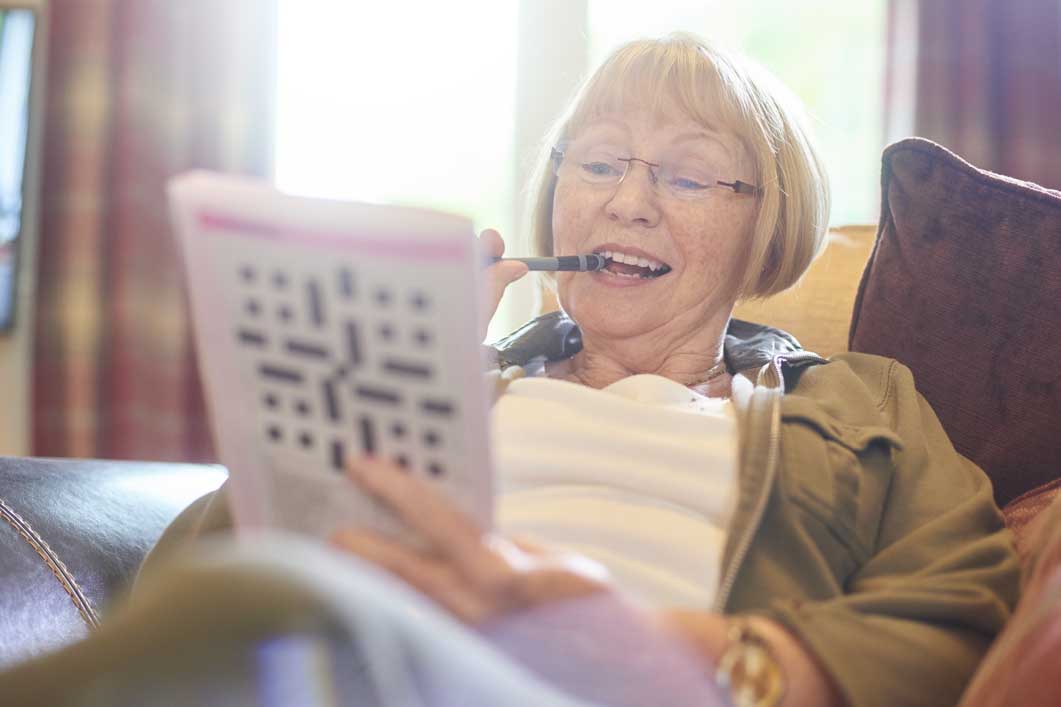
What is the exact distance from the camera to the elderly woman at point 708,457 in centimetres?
78

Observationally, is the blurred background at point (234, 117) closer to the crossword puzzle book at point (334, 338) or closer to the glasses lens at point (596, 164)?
the glasses lens at point (596, 164)

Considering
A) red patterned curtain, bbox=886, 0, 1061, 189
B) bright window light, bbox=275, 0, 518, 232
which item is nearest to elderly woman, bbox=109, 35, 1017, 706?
bright window light, bbox=275, 0, 518, 232

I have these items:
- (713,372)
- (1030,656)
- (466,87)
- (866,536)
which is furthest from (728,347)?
(466,87)

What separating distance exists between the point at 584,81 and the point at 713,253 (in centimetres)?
28

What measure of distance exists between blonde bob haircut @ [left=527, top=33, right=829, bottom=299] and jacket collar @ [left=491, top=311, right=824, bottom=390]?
63mm

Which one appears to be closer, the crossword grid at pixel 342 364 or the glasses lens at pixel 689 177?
the crossword grid at pixel 342 364

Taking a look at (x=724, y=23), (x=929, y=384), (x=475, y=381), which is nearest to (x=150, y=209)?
(x=724, y=23)

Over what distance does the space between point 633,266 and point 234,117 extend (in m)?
1.73

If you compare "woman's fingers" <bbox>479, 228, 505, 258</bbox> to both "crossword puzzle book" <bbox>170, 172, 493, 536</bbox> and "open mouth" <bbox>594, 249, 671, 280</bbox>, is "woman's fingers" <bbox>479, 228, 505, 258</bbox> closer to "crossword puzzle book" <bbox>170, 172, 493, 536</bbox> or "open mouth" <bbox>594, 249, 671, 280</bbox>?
"open mouth" <bbox>594, 249, 671, 280</bbox>

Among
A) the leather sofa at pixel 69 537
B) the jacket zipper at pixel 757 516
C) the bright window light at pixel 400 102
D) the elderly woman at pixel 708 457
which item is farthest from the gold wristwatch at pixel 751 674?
the bright window light at pixel 400 102

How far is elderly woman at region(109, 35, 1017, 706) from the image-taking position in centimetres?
78

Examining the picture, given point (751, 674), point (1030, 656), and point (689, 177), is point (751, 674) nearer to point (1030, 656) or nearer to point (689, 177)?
point (1030, 656)

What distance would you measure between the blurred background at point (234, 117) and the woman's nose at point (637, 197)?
1.52m

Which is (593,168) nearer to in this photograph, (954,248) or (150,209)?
(954,248)
